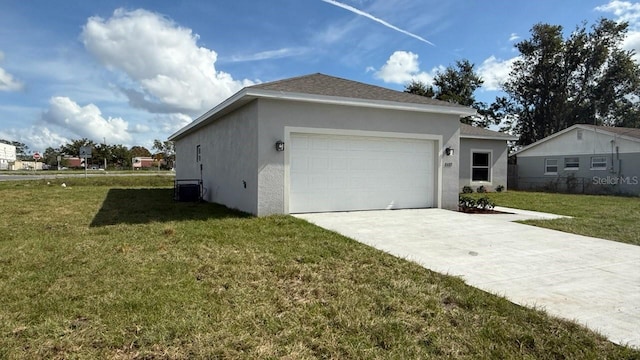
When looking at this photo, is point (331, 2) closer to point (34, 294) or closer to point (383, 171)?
point (383, 171)

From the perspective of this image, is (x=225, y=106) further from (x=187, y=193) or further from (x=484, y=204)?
(x=484, y=204)

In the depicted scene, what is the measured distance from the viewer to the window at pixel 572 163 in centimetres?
2061

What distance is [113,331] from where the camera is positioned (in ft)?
9.57

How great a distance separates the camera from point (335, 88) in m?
9.77

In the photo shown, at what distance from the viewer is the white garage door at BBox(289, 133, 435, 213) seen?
920cm

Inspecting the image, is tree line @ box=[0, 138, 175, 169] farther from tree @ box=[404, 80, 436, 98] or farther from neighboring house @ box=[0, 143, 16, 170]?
tree @ box=[404, 80, 436, 98]

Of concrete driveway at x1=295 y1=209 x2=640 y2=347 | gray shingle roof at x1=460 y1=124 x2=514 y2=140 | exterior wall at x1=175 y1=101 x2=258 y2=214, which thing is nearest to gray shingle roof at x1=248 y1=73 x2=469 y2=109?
exterior wall at x1=175 y1=101 x2=258 y2=214

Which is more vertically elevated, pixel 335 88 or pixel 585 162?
pixel 335 88

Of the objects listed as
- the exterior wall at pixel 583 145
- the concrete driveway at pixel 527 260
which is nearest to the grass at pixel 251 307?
the concrete driveway at pixel 527 260

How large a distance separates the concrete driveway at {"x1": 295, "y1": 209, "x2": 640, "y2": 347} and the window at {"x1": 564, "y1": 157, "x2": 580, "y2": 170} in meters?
15.5

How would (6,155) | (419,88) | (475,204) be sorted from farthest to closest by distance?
(6,155)
(419,88)
(475,204)

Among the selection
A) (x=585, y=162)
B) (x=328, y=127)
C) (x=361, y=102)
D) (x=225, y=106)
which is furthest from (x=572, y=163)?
(x=225, y=106)

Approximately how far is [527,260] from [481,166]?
49.0 ft

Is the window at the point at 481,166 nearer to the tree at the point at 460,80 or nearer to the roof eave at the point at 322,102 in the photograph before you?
the roof eave at the point at 322,102
